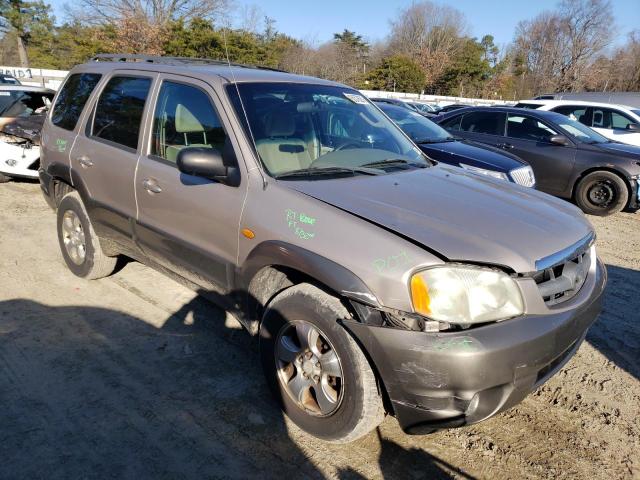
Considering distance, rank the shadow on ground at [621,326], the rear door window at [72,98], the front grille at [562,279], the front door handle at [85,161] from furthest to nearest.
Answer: the rear door window at [72,98] → the front door handle at [85,161] → the shadow on ground at [621,326] → the front grille at [562,279]

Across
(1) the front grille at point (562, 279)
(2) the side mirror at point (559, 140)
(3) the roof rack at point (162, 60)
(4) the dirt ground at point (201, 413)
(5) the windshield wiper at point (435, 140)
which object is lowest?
(4) the dirt ground at point (201, 413)

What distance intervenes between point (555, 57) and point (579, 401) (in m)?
64.6

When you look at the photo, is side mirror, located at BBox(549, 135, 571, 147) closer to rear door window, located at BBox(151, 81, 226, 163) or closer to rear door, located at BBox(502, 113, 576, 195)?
rear door, located at BBox(502, 113, 576, 195)

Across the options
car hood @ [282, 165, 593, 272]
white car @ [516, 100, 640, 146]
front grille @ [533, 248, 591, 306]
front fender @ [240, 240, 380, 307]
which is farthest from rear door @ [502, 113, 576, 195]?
front fender @ [240, 240, 380, 307]

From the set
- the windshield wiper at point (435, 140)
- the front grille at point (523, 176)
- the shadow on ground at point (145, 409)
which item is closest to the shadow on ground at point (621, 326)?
the front grille at point (523, 176)

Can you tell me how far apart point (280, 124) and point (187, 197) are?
2.50 ft

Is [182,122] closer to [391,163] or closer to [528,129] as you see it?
[391,163]

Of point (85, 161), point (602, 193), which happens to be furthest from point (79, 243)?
point (602, 193)

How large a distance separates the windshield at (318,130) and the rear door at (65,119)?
1.86m

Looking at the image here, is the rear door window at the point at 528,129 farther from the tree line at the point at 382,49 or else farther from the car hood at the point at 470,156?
the tree line at the point at 382,49

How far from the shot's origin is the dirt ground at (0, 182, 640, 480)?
94.0 inches

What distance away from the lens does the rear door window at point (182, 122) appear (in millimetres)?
3062

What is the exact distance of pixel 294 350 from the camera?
2562mm

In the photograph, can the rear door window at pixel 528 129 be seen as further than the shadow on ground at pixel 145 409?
Yes
